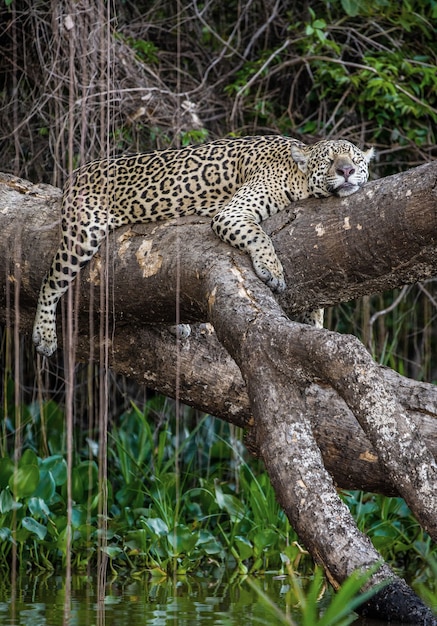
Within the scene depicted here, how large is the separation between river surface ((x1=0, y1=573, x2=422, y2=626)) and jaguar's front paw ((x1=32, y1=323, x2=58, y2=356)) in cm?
119

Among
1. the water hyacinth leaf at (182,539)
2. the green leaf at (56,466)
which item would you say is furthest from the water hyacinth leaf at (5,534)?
the water hyacinth leaf at (182,539)

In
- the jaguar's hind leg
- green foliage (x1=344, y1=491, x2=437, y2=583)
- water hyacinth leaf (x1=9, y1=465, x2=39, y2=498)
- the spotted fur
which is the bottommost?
green foliage (x1=344, y1=491, x2=437, y2=583)

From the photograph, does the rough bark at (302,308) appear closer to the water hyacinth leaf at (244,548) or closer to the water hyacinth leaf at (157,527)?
the water hyacinth leaf at (157,527)

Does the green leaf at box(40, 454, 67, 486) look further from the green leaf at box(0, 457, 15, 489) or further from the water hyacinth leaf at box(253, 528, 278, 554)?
the water hyacinth leaf at box(253, 528, 278, 554)

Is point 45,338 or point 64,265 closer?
point 64,265

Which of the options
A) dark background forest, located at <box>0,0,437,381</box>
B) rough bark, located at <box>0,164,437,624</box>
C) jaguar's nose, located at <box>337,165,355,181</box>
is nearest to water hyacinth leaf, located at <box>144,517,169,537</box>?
rough bark, located at <box>0,164,437,624</box>

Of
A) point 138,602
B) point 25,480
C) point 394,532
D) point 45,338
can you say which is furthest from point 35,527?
point 394,532

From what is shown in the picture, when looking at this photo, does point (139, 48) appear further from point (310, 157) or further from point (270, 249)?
point (270, 249)

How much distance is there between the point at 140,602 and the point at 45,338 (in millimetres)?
1394

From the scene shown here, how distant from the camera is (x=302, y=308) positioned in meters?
4.48

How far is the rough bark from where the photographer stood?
2.75 metres

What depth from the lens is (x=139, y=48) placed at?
290 inches

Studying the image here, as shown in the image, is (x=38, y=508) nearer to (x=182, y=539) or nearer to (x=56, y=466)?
(x=56, y=466)

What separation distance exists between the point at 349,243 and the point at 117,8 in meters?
4.29
